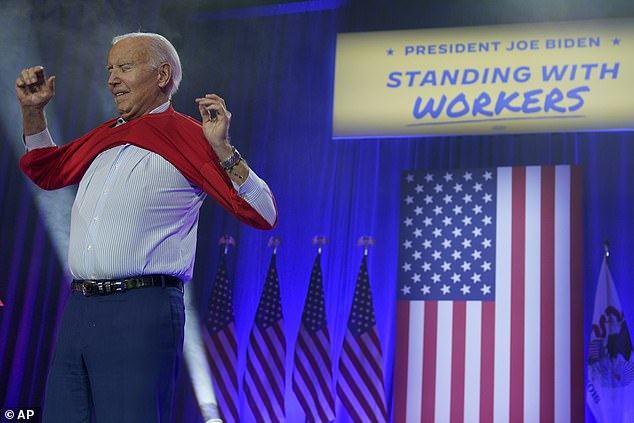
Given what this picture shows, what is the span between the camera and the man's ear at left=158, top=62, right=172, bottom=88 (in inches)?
73.2

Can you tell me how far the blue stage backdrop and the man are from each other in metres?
3.37

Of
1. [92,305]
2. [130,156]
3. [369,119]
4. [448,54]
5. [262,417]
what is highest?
[448,54]

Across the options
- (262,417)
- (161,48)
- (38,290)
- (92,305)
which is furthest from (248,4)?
(92,305)

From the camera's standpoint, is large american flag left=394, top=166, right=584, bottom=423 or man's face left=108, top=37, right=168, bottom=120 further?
large american flag left=394, top=166, right=584, bottom=423

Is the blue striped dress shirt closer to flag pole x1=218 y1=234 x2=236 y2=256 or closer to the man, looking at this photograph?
the man

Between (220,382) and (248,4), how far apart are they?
245 cm

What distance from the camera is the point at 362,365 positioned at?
4.85 metres

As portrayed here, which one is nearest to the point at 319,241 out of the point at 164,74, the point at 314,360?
the point at 314,360

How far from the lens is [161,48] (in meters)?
1.87

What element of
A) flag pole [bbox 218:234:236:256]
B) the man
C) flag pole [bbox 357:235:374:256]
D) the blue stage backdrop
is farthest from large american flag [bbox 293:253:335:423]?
the man

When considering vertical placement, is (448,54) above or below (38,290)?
above

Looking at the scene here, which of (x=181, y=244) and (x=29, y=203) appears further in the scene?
(x=29, y=203)

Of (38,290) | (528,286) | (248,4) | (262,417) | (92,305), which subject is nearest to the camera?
(92,305)

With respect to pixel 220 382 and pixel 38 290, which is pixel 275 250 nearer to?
pixel 220 382
